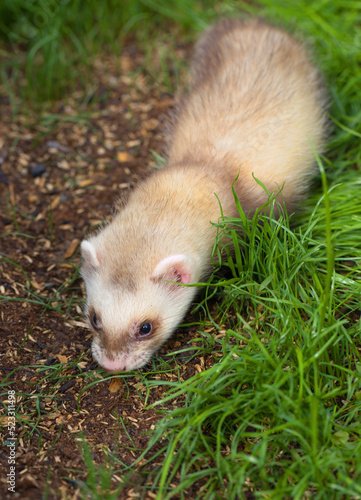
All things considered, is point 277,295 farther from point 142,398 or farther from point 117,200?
point 117,200

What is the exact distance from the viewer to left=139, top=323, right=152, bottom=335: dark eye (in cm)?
422

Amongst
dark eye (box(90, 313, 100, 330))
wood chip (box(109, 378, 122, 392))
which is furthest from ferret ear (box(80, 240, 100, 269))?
wood chip (box(109, 378, 122, 392))

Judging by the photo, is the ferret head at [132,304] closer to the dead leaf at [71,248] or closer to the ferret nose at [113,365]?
the ferret nose at [113,365]

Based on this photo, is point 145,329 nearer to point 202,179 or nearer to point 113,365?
point 113,365

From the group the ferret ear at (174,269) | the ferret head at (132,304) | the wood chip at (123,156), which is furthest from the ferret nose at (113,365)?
the wood chip at (123,156)

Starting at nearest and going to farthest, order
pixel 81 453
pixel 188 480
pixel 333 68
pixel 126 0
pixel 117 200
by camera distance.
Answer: pixel 188 480
pixel 81 453
pixel 117 200
pixel 333 68
pixel 126 0

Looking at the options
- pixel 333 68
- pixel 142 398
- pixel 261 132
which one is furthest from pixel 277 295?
pixel 333 68

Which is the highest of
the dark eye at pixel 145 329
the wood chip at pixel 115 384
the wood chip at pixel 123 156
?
the dark eye at pixel 145 329

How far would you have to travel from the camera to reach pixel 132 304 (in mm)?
4156

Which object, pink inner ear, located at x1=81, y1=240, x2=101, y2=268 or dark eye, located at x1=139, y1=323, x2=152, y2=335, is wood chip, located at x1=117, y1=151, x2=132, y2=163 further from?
dark eye, located at x1=139, y1=323, x2=152, y2=335

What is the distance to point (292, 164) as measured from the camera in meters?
5.30

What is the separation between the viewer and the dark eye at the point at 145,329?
4.22 meters

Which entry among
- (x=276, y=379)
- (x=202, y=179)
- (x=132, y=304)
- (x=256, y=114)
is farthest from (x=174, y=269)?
(x=256, y=114)

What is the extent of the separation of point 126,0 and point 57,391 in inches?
235
